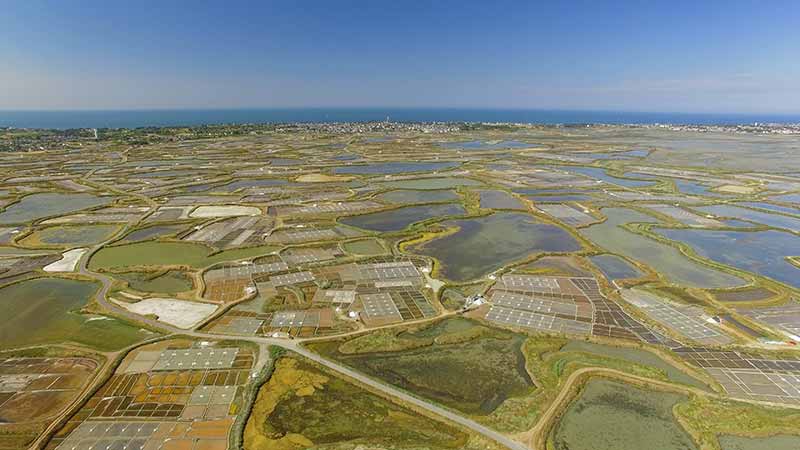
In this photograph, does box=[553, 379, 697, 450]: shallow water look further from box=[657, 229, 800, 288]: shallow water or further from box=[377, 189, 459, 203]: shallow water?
box=[377, 189, 459, 203]: shallow water

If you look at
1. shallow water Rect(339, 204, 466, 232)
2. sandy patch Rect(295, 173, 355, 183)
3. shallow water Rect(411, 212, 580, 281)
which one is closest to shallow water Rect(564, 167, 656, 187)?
shallow water Rect(411, 212, 580, 281)

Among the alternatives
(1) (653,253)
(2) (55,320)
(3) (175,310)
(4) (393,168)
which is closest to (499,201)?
(1) (653,253)

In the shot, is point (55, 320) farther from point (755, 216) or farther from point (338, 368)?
point (755, 216)

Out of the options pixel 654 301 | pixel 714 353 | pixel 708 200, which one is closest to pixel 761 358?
pixel 714 353

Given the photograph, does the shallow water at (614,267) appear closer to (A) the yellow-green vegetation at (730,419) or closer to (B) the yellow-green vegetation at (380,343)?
(A) the yellow-green vegetation at (730,419)

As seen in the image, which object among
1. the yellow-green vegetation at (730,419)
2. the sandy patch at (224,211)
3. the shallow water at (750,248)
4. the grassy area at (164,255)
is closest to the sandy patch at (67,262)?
the grassy area at (164,255)

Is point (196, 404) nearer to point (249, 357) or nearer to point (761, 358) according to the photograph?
point (249, 357)
